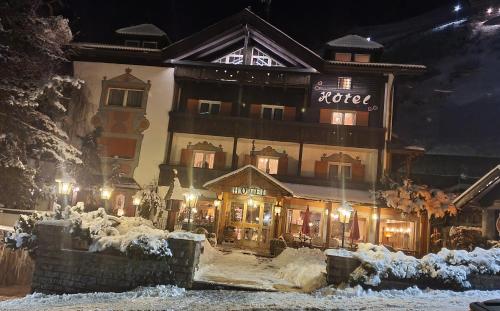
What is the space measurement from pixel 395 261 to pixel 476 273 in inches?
94.6

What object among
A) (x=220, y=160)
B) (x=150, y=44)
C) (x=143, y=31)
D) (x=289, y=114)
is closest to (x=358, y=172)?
(x=289, y=114)

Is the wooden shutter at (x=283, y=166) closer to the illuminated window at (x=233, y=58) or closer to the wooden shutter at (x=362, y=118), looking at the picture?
the wooden shutter at (x=362, y=118)

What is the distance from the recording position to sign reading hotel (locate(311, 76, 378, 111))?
24.8 meters

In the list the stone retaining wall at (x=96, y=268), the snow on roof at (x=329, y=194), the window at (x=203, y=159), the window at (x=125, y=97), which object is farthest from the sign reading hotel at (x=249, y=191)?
the stone retaining wall at (x=96, y=268)

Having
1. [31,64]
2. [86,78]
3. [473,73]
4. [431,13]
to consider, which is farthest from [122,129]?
[431,13]

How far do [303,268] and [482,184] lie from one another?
7.41 m

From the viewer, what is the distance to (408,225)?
2330cm

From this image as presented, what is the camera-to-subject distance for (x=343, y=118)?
2523 cm

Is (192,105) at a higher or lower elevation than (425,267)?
higher

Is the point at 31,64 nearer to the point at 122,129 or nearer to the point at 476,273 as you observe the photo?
the point at 122,129

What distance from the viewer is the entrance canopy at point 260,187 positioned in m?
21.4

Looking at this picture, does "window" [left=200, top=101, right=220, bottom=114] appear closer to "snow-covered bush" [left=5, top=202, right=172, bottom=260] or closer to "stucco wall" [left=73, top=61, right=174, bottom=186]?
"stucco wall" [left=73, top=61, right=174, bottom=186]

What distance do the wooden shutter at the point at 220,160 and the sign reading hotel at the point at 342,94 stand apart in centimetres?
656

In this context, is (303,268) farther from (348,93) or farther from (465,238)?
(348,93)
